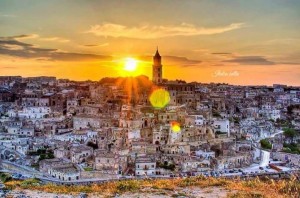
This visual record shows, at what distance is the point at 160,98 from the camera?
37.6 m

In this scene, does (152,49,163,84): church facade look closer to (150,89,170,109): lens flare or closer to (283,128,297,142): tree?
(150,89,170,109): lens flare

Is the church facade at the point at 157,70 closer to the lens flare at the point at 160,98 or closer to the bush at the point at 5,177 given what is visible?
the lens flare at the point at 160,98

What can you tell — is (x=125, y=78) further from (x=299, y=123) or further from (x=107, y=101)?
(x=299, y=123)

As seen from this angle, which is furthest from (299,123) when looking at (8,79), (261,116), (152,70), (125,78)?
(8,79)

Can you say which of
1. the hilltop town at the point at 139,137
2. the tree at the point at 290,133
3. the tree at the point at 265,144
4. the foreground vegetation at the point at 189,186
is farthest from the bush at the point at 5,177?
the tree at the point at 290,133

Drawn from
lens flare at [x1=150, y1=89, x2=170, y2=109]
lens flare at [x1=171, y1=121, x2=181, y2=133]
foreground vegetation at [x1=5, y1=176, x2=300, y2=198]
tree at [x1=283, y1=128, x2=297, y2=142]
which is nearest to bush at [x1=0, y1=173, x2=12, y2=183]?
foreground vegetation at [x1=5, y1=176, x2=300, y2=198]

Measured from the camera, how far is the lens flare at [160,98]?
1438 inches

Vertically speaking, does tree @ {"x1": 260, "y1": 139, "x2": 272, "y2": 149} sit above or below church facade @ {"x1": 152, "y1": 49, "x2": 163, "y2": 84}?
below

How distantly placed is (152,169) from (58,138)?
24.7 feet

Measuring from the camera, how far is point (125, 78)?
152 feet

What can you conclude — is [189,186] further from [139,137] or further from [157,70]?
[157,70]

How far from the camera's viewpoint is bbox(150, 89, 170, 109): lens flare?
36531 mm

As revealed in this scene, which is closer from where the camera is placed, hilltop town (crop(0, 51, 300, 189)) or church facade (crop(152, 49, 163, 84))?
hilltop town (crop(0, 51, 300, 189))

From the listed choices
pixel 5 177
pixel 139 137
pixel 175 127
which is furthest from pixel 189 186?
pixel 139 137
